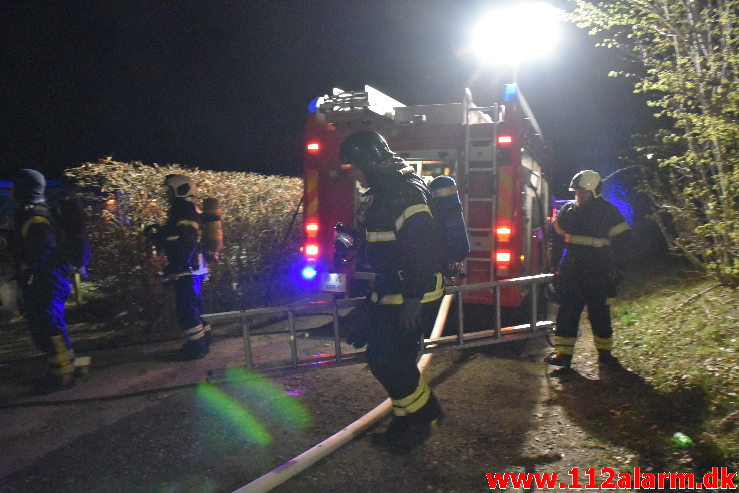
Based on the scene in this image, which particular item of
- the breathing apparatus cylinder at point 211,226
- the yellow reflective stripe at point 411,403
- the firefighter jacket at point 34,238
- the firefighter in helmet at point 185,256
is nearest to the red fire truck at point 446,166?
the breathing apparatus cylinder at point 211,226

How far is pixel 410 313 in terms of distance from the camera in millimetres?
3002

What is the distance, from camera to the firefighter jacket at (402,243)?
2.96 m

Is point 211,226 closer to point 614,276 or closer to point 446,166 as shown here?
point 446,166

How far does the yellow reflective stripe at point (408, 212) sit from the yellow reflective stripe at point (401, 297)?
40 cm

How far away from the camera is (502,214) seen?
202 inches

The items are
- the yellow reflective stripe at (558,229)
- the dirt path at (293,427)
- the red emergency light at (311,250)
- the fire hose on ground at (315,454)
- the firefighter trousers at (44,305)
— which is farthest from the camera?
the red emergency light at (311,250)

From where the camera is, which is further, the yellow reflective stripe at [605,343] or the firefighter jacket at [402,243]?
the yellow reflective stripe at [605,343]

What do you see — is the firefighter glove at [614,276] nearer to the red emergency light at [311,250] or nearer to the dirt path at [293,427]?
the dirt path at [293,427]

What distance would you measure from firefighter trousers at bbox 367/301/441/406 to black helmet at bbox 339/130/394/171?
0.93 metres

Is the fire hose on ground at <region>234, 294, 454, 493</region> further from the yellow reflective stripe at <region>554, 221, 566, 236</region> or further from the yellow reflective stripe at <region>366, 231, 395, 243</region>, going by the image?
the yellow reflective stripe at <region>554, 221, 566, 236</region>

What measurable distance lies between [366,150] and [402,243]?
68cm

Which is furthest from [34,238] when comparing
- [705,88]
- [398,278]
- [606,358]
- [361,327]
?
[705,88]

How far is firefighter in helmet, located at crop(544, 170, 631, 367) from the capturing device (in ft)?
14.0

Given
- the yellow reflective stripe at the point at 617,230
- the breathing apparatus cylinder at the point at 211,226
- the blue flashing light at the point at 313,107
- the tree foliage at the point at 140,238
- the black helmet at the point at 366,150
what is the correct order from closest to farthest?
the black helmet at the point at 366,150, the yellow reflective stripe at the point at 617,230, the breathing apparatus cylinder at the point at 211,226, the blue flashing light at the point at 313,107, the tree foliage at the point at 140,238
